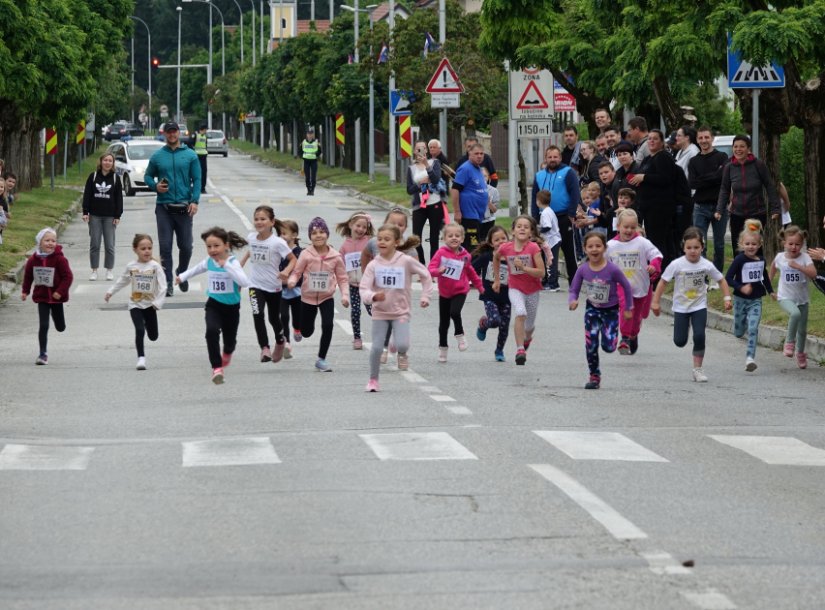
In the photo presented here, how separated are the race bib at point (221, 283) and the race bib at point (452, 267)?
229 cm

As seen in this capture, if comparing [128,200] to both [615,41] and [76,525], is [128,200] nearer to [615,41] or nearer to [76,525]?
[615,41]

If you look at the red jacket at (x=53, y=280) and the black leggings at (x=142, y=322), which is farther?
the red jacket at (x=53, y=280)

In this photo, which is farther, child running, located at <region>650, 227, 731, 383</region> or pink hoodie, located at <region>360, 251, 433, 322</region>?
child running, located at <region>650, 227, 731, 383</region>

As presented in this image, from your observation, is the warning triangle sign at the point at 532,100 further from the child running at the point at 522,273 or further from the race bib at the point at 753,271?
the race bib at the point at 753,271

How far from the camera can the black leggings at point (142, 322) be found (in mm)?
16391

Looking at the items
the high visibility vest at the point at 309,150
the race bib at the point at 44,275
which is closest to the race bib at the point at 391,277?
the race bib at the point at 44,275

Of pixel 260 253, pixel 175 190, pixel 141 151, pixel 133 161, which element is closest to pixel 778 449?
pixel 260 253

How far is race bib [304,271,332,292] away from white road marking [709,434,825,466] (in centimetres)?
492

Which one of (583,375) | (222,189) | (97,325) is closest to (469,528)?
(583,375)

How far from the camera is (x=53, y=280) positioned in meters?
17.2

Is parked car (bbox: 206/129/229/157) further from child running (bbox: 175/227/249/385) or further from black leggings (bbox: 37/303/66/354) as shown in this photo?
child running (bbox: 175/227/249/385)

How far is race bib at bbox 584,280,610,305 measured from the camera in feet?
51.0

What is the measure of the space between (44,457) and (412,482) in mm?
2673

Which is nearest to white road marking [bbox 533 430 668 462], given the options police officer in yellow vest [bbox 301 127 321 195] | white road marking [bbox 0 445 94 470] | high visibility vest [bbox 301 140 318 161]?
white road marking [bbox 0 445 94 470]
